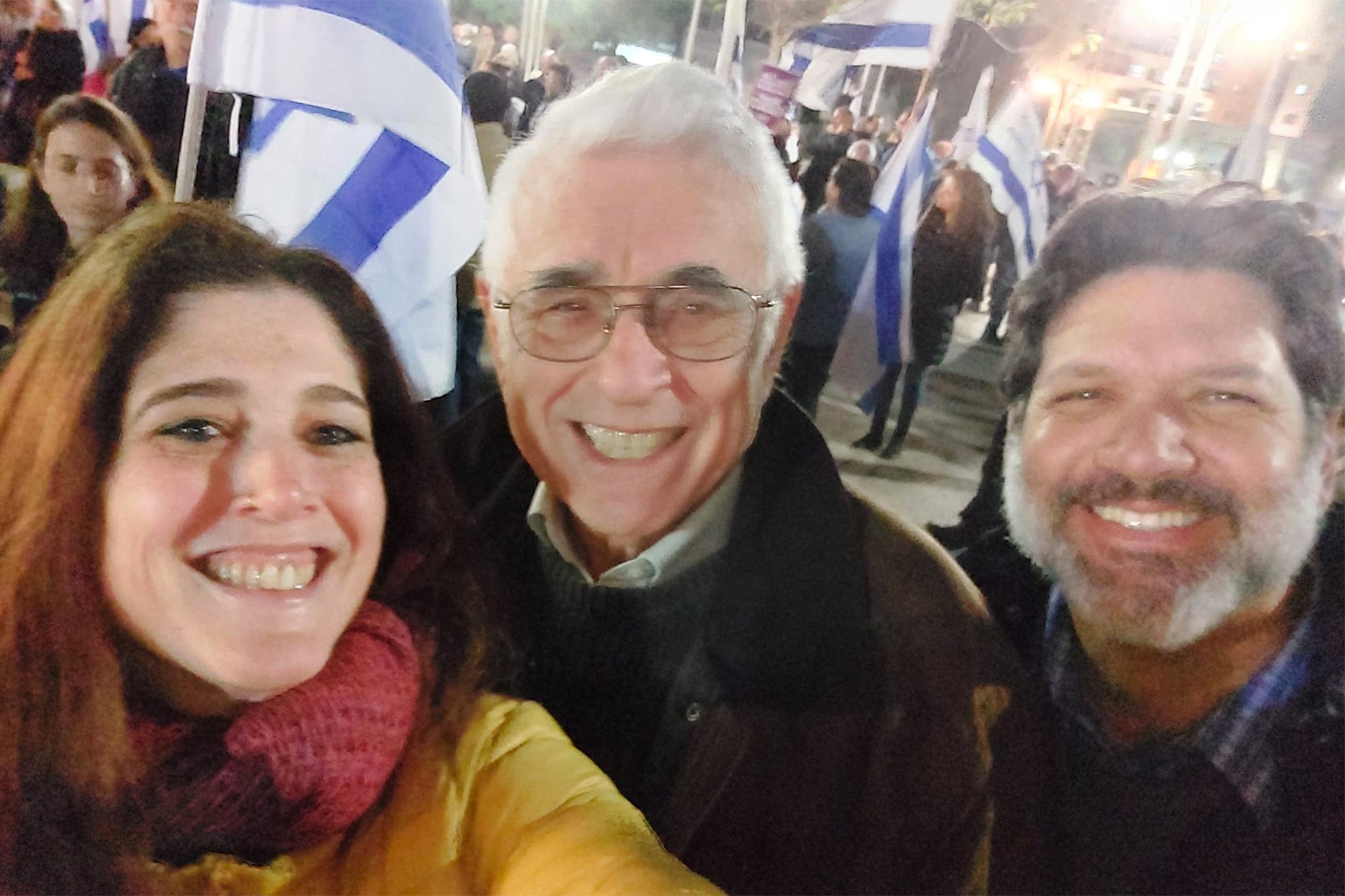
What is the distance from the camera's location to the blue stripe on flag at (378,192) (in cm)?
102

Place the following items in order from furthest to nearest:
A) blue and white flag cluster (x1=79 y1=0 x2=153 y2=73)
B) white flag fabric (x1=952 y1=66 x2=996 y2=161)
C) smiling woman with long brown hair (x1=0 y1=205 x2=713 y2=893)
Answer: blue and white flag cluster (x1=79 y1=0 x2=153 y2=73), white flag fabric (x1=952 y1=66 x2=996 y2=161), smiling woman with long brown hair (x1=0 y1=205 x2=713 y2=893)

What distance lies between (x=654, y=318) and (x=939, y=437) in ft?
1.29

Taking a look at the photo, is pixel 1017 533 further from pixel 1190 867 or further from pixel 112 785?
pixel 112 785

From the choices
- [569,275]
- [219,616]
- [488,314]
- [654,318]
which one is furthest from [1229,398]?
[219,616]

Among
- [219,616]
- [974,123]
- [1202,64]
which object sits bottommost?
[219,616]

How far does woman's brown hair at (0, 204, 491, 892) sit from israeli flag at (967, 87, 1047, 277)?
2.54 ft

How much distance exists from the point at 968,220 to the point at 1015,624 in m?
0.52

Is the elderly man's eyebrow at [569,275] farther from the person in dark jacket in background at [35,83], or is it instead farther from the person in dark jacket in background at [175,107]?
the person in dark jacket in background at [35,83]

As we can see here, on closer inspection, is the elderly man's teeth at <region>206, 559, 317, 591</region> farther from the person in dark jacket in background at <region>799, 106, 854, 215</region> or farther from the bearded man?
the bearded man

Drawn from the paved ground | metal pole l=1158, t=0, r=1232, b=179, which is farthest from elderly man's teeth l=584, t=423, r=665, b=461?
metal pole l=1158, t=0, r=1232, b=179

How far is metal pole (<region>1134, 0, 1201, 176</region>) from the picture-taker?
952mm

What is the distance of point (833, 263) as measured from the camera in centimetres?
101

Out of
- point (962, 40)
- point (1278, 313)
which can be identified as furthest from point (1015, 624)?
point (962, 40)

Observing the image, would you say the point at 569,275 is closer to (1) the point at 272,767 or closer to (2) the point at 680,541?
(2) the point at 680,541
